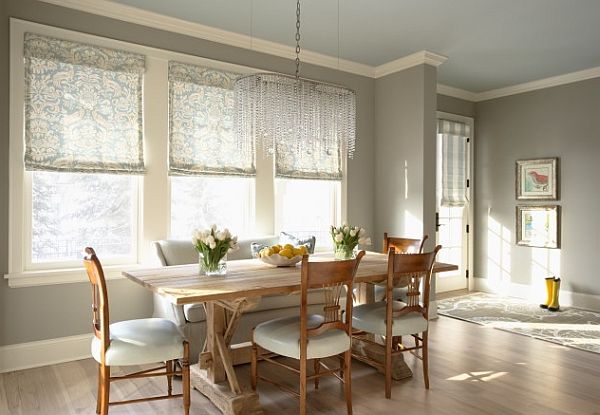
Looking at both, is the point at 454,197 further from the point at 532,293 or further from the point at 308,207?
the point at 308,207

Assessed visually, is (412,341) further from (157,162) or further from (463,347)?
(157,162)

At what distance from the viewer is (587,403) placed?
9.61ft

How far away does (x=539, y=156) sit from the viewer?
19.5 feet

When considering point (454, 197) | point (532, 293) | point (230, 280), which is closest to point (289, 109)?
point (230, 280)

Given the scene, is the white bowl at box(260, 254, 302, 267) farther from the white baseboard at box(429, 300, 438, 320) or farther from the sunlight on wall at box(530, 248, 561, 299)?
the sunlight on wall at box(530, 248, 561, 299)

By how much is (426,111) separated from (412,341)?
233cm

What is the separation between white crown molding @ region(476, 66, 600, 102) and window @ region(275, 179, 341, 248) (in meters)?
2.81

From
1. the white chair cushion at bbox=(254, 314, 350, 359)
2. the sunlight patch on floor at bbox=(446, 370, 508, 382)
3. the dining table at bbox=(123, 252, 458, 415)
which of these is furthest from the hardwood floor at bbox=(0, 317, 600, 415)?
the white chair cushion at bbox=(254, 314, 350, 359)

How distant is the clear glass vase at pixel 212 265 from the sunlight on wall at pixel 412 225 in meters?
2.66

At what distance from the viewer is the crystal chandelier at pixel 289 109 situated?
10.7ft

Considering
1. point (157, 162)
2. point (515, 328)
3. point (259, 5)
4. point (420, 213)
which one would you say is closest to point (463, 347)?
point (515, 328)

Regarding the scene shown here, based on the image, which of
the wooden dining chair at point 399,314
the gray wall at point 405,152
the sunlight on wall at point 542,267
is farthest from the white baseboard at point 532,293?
the wooden dining chair at point 399,314

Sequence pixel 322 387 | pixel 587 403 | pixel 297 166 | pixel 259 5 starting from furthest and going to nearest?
1. pixel 297 166
2. pixel 259 5
3. pixel 322 387
4. pixel 587 403

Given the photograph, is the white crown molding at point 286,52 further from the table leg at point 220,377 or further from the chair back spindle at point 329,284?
the chair back spindle at point 329,284
